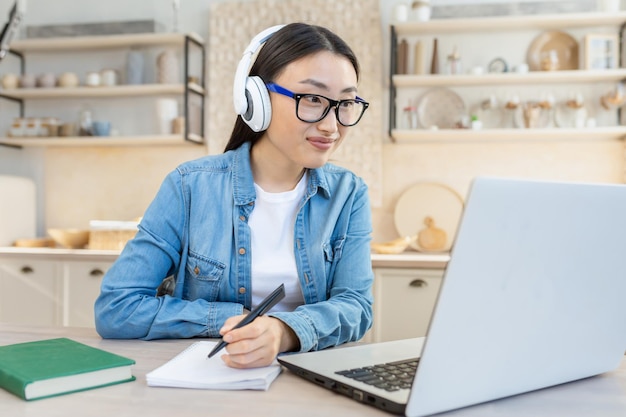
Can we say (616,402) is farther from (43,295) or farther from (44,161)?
(44,161)

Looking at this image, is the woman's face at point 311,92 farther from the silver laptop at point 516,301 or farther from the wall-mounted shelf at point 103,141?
the wall-mounted shelf at point 103,141

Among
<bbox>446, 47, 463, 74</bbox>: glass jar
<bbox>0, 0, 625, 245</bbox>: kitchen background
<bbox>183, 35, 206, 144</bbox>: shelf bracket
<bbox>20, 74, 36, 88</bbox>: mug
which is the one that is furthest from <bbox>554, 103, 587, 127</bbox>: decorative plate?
<bbox>20, 74, 36, 88</bbox>: mug

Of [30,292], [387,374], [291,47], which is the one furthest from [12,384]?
[30,292]

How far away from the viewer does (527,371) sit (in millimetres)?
829

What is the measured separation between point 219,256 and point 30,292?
2.29 metres

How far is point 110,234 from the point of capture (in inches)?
130

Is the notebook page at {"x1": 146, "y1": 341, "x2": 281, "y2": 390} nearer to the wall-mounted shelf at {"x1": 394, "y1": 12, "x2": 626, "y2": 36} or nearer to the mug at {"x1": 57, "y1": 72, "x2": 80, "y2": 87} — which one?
the wall-mounted shelf at {"x1": 394, "y1": 12, "x2": 626, "y2": 36}

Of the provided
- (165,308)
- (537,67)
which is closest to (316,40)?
(165,308)

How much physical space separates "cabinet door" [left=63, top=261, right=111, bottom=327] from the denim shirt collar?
1.91 m

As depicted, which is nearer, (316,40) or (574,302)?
(574,302)

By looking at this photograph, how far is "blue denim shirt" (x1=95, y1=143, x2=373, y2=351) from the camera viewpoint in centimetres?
124

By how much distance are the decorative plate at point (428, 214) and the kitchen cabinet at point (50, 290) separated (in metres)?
1.57

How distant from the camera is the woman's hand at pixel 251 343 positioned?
95 cm

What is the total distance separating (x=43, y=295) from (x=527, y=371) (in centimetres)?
296
